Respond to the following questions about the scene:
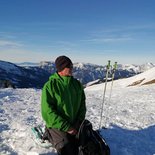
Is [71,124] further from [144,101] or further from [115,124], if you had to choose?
[144,101]

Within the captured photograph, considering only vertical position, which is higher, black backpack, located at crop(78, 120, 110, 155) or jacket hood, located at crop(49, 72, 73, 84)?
jacket hood, located at crop(49, 72, 73, 84)

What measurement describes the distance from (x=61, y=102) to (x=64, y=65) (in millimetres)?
944

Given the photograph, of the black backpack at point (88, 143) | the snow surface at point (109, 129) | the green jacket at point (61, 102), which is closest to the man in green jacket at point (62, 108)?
the green jacket at point (61, 102)

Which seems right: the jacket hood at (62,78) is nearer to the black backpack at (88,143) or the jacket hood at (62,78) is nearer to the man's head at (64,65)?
the man's head at (64,65)

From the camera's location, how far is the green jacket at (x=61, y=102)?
7379mm

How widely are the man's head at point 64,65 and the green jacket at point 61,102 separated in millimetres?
141

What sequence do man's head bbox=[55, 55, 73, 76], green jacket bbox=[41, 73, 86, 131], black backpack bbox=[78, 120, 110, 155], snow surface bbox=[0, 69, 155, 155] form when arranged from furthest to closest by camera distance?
1. snow surface bbox=[0, 69, 155, 155]
2. man's head bbox=[55, 55, 73, 76]
3. green jacket bbox=[41, 73, 86, 131]
4. black backpack bbox=[78, 120, 110, 155]

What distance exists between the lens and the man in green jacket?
24.2ft

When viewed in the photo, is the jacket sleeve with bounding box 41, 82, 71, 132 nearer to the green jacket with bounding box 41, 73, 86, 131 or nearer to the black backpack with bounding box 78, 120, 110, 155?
the green jacket with bounding box 41, 73, 86, 131

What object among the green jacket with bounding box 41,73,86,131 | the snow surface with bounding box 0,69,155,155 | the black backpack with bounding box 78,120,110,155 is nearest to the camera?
the black backpack with bounding box 78,120,110,155

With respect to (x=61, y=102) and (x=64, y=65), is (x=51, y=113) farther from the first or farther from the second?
(x=64, y=65)

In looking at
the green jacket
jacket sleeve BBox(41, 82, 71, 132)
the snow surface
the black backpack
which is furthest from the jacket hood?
the snow surface

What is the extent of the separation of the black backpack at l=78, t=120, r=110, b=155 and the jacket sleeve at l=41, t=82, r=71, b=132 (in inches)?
15.4

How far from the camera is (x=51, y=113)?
736 centimetres
